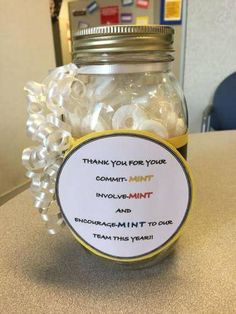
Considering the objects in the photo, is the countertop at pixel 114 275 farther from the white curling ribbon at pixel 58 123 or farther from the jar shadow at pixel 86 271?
the white curling ribbon at pixel 58 123

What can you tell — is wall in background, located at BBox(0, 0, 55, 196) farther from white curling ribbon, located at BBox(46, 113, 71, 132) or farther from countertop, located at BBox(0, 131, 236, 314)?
white curling ribbon, located at BBox(46, 113, 71, 132)

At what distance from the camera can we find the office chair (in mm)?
1489

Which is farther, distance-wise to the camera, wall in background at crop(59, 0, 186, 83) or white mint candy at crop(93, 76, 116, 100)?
wall in background at crop(59, 0, 186, 83)

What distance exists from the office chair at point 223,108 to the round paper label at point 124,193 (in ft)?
4.28

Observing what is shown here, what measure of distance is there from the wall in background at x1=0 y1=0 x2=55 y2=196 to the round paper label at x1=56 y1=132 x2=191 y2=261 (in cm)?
141

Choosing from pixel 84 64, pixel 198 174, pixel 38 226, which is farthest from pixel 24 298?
pixel 198 174

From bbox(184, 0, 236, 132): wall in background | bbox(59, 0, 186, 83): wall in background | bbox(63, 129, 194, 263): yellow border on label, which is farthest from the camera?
bbox(59, 0, 186, 83): wall in background

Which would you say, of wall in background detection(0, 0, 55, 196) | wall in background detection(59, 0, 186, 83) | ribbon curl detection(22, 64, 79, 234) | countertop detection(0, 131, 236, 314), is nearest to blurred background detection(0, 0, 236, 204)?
wall in background detection(0, 0, 55, 196)

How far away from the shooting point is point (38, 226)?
416 millimetres

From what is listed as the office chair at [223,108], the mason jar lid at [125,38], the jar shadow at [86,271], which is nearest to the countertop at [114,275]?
the jar shadow at [86,271]

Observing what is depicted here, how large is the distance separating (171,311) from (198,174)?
13.3 inches

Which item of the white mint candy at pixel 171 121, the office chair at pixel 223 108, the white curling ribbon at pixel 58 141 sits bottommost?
the office chair at pixel 223 108

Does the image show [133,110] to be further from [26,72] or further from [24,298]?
[26,72]

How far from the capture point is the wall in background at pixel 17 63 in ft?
4.98
